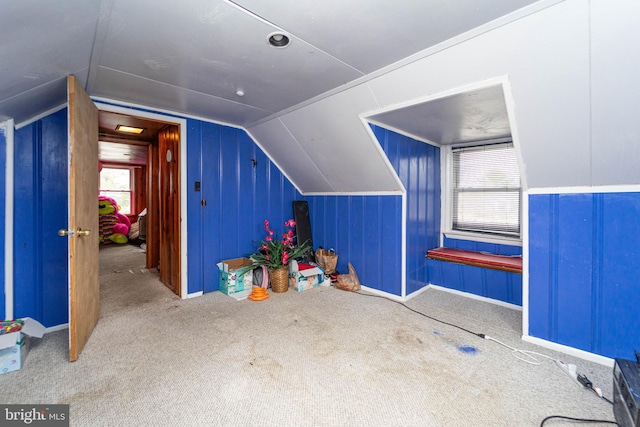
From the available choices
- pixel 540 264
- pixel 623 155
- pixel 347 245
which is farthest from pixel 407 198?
pixel 623 155

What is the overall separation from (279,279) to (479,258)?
2.47 m

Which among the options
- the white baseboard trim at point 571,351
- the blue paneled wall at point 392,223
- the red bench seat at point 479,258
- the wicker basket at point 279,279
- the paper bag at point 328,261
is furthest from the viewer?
the paper bag at point 328,261

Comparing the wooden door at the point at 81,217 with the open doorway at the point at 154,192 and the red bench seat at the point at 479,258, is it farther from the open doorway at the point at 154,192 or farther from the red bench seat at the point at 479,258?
the red bench seat at the point at 479,258

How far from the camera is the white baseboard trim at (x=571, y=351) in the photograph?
2.02 metres

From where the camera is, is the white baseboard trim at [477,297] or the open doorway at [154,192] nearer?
the white baseboard trim at [477,297]

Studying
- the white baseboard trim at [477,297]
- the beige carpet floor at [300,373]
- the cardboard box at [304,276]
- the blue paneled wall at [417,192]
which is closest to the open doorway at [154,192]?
the beige carpet floor at [300,373]

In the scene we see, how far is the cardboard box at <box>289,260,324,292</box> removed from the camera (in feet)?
11.7

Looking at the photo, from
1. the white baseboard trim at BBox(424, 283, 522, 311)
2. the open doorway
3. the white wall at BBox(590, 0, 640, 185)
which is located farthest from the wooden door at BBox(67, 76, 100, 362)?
the white baseboard trim at BBox(424, 283, 522, 311)

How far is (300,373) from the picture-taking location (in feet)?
6.16

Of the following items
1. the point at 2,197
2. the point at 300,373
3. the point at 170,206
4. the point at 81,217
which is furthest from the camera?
the point at 170,206

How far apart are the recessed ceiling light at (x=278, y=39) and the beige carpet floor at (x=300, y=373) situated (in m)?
2.21

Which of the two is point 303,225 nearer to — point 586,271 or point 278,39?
point 278,39

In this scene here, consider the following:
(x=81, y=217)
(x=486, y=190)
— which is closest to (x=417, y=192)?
(x=486, y=190)

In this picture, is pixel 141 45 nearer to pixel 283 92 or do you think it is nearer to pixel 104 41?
pixel 104 41
